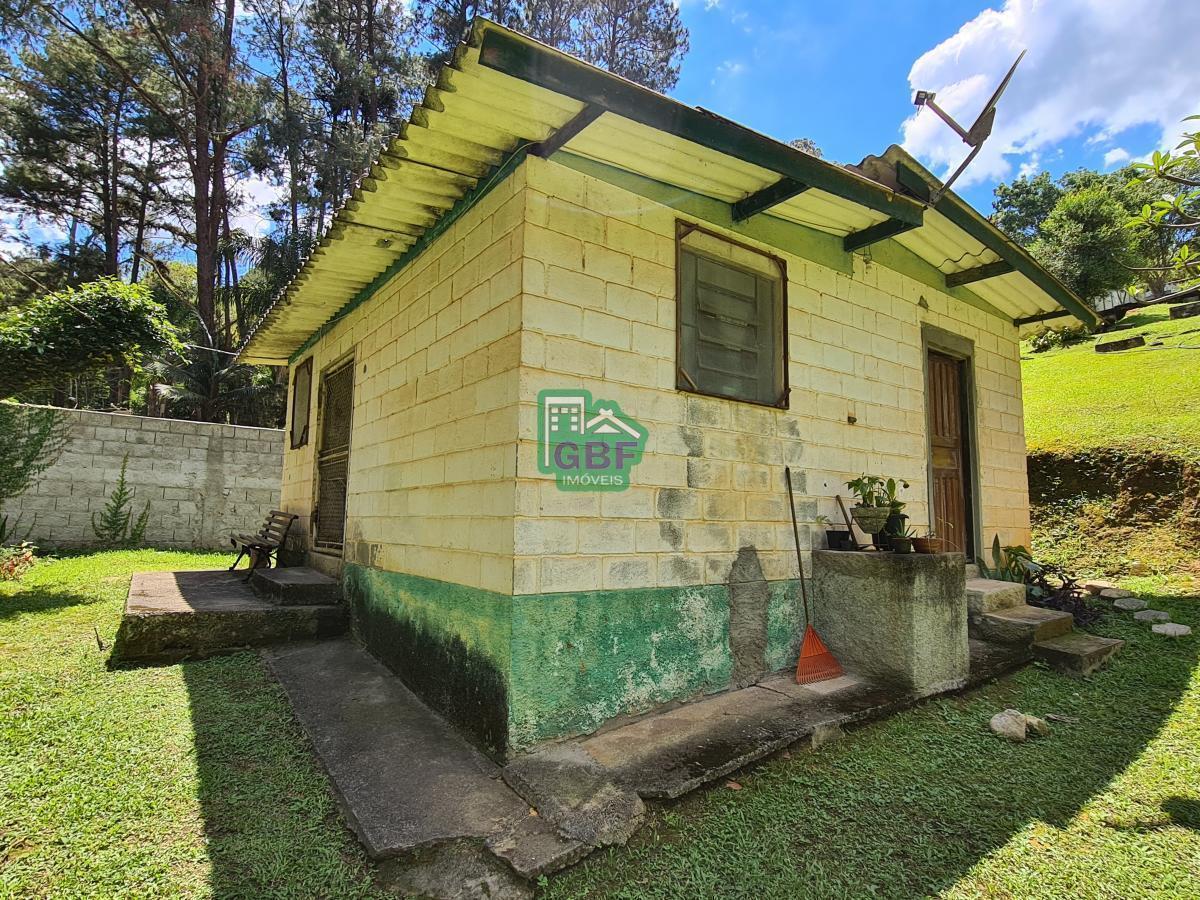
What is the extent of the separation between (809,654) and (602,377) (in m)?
2.17

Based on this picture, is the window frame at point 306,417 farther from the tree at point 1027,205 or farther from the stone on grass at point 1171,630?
the tree at point 1027,205

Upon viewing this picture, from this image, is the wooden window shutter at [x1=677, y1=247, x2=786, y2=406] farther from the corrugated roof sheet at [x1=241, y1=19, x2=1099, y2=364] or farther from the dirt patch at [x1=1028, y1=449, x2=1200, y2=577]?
the dirt patch at [x1=1028, y1=449, x2=1200, y2=577]

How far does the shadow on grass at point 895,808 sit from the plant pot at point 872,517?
42.2 inches

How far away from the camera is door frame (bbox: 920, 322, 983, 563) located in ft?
17.2

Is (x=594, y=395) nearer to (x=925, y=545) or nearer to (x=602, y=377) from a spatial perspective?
(x=602, y=377)

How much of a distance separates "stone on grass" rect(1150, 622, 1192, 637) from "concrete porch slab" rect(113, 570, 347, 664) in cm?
647

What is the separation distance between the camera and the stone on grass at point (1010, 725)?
3.14 meters


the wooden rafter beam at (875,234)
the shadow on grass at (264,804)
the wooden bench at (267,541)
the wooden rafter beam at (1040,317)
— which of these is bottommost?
the shadow on grass at (264,804)

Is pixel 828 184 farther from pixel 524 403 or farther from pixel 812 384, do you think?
pixel 524 403

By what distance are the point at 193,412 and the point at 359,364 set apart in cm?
1153

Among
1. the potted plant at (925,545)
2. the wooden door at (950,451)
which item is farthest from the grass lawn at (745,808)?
the wooden door at (950,451)

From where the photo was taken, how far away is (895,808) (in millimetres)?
2521

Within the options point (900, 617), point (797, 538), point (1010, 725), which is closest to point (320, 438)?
point (797, 538)

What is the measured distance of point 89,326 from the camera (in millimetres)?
6191
